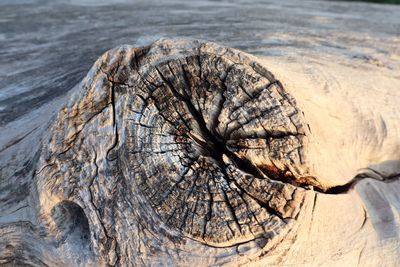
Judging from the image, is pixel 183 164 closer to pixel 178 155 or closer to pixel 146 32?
pixel 178 155

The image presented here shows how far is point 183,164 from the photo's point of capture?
3.16 feet

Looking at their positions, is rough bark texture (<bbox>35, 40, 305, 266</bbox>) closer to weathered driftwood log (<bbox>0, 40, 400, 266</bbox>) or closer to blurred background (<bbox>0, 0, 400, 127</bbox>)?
weathered driftwood log (<bbox>0, 40, 400, 266</bbox>)

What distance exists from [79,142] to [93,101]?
0.29ft

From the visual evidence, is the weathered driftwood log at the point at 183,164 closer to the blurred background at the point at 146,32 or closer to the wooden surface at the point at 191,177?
the wooden surface at the point at 191,177

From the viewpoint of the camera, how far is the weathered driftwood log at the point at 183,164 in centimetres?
95

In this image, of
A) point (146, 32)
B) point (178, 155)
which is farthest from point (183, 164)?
point (146, 32)

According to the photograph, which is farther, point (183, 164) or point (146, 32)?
point (146, 32)

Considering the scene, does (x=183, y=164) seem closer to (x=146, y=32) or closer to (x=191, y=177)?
(x=191, y=177)

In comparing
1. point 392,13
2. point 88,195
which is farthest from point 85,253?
point 392,13

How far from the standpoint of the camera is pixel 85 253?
1.04 metres

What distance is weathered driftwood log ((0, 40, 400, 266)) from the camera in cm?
95

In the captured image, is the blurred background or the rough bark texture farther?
the blurred background

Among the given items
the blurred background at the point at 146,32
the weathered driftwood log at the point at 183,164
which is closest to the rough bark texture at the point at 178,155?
the weathered driftwood log at the point at 183,164

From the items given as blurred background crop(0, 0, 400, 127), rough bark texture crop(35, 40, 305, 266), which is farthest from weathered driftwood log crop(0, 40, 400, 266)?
blurred background crop(0, 0, 400, 127)
